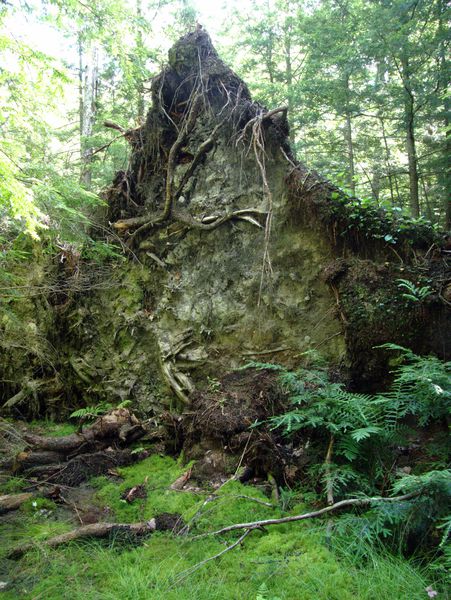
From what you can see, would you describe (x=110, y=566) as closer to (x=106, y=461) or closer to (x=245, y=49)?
(x=106, y=461)

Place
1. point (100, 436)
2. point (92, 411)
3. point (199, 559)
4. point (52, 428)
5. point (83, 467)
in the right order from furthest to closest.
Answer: point (52, 428), point (92, 411), point (100, 436), point (83, 467), point (199, 559)

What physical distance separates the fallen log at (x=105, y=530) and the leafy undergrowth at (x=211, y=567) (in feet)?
0.24

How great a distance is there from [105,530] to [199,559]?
959 mm

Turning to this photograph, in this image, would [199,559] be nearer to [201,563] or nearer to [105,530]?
[201,563]

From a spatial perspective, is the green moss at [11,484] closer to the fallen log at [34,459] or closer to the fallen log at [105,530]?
the fallen log at [34,459]

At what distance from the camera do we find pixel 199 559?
2.77 meters

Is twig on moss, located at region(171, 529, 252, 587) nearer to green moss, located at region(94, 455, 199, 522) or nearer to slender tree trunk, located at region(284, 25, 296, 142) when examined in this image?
green moss, located at region(94, 455, 199, 522)

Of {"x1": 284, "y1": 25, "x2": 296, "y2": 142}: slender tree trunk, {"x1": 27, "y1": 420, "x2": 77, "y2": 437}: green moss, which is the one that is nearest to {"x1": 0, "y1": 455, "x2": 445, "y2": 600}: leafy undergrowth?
{"x1": 27, "y1": 420, "x2": 77, "y2": 437}: green moss

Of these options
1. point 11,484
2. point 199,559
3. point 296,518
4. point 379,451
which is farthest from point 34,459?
point 379,451

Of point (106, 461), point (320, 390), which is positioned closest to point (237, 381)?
point (320, 390)

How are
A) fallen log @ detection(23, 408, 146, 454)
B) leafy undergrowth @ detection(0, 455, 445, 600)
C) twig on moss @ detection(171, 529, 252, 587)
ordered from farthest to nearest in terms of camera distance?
fallen log @ detection(23, 408, 146, 454) < twig on moss @ detection(171, 529, 252, 587) < leafy undergrowth @ detection(0, 455, 445, 600)

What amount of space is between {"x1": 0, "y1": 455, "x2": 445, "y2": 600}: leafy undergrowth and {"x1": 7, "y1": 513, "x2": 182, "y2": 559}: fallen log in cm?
7

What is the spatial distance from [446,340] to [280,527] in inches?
112

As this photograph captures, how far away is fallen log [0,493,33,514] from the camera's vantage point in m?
3.75
